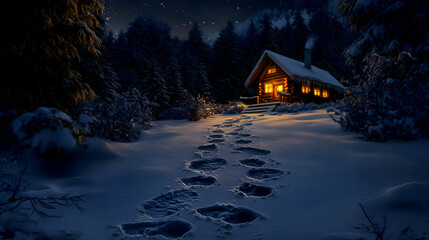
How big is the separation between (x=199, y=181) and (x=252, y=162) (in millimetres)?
1094

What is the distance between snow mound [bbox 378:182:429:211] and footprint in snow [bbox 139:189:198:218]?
1.78 meters

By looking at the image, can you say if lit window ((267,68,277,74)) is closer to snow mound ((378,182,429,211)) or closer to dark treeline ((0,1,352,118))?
dark treeline ((0,1,352,118))

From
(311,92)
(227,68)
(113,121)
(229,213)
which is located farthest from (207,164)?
(227,68)

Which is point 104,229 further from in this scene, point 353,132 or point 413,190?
point 353,132

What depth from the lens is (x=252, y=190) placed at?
251cm

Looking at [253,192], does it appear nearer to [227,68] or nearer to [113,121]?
[113,121]

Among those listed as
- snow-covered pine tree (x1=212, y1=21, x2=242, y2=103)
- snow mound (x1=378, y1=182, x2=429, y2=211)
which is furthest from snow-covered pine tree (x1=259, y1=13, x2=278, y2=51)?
snow mound (x1=378, y1=182, x2=429, y2=211)

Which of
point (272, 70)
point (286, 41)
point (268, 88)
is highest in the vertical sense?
point (286, 41)

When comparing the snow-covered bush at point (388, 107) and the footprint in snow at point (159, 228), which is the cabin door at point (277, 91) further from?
the footprint in snow at point (159, 228)

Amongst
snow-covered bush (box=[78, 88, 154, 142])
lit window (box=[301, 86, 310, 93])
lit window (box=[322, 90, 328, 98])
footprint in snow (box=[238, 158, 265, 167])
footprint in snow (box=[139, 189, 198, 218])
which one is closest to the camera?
footprint in snow (box=[139, 189, 198, 218])

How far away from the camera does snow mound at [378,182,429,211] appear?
1.75m

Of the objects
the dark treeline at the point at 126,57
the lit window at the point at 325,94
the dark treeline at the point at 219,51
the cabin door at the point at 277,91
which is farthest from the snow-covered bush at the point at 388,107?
the dark treeline at the point at 219,51

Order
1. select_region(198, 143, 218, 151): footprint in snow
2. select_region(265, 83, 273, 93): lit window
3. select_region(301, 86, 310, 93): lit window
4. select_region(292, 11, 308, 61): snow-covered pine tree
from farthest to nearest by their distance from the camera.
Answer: select_region(292, 11, 308, 61): snow-covered pine tree, select_region(265, 83, 273, 93): lit window, select_region(301, 86, 310, 93): lit window, select_region(198, 143, 218, 151): footprint in snow

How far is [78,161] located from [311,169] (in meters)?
3.36
